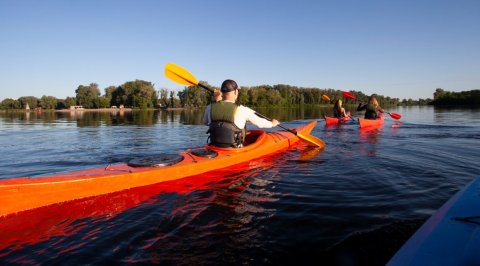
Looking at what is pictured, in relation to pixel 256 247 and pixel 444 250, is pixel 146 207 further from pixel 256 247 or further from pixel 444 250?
pixel 444 250

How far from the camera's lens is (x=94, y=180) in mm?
4125

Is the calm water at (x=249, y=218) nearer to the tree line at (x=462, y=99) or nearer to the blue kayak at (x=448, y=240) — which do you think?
the blue kayak at (x=448, y=240)

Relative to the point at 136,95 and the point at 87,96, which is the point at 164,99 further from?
the point at 87,96

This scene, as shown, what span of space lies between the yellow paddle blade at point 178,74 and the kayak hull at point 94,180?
271cm

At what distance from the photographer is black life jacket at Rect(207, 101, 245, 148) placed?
595 cm

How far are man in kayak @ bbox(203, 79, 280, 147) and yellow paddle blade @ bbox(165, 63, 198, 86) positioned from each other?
2.20 m

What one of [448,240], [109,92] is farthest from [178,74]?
[109,92]

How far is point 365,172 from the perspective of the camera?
5.77 m

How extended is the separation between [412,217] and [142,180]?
3.88m

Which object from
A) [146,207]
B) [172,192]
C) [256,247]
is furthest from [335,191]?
[146,207]

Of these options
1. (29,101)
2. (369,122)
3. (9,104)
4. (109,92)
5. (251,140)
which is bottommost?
(251,140)

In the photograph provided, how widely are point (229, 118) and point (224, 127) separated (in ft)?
0.84

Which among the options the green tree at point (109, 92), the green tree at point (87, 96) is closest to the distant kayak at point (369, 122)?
the green tree at point (87, 96)

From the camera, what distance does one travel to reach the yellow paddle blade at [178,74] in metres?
8.05
